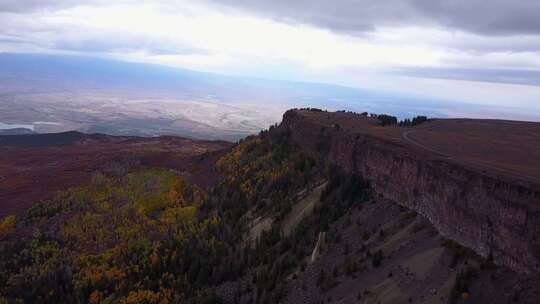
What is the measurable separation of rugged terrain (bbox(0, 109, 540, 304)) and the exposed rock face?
0.19 ft

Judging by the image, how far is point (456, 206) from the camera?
73.8 feet

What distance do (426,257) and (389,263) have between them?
1850mm

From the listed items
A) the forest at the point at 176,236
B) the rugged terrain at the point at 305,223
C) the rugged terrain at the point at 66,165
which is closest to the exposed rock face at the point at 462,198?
the rugged terrain at the point at 305,223

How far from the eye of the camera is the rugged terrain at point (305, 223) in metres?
20.7

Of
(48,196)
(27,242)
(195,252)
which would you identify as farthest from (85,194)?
(195,252)

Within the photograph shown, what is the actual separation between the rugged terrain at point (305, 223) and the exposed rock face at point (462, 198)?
0.19 feet

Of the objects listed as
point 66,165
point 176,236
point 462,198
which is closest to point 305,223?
point 176,236

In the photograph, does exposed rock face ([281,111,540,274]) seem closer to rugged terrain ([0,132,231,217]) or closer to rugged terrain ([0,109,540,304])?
rugged terrain ([0,109,540,304])

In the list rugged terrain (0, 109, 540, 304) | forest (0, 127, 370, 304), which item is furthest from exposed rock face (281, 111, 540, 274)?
forest (0, 127, 370, 304)

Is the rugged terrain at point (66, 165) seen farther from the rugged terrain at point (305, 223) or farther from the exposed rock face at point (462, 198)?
the exposed rock face at point (462, 198)

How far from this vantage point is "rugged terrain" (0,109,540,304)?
20.7 metres

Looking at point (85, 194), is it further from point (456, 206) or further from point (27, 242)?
point (456, 206)

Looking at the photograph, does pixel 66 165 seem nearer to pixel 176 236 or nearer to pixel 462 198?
pixel 176 236

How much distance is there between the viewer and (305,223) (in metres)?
31.4
